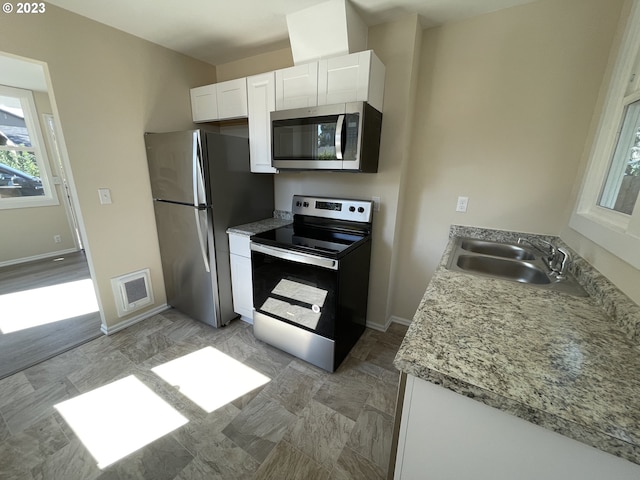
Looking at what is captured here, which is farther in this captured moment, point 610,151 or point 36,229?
point 36,229

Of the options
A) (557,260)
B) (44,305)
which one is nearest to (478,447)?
(557,260)

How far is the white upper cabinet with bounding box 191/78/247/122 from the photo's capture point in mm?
2156

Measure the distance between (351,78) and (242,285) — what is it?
181 cm

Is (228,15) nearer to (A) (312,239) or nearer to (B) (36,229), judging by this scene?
(A) (312,239)

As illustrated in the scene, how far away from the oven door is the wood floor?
157 centimetres

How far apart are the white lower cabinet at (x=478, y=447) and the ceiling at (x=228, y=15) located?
2107mm

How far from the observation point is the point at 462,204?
1.97 meters

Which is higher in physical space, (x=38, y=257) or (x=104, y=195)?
(x=104, y=195)

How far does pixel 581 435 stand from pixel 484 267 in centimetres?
121

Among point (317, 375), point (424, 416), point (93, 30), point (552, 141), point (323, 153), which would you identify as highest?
point (93, 30)

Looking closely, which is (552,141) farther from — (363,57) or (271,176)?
(271,176)

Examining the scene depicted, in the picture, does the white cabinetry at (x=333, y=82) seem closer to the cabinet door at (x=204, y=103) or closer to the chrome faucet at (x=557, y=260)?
the cabinet door at (x=204, y=103)

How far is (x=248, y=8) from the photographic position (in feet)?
5.51

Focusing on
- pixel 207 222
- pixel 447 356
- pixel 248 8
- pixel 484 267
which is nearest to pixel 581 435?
pixel 447 356
